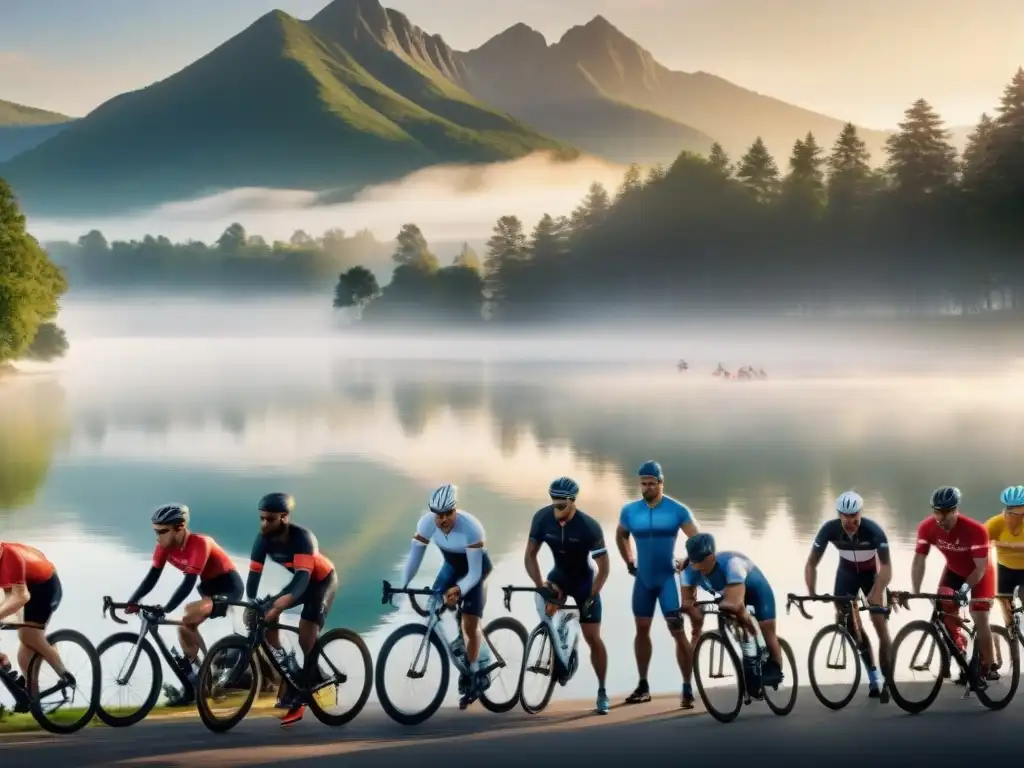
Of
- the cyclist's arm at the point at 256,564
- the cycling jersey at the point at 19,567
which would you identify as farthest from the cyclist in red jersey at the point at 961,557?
the cycling jersey at the point at 19,567

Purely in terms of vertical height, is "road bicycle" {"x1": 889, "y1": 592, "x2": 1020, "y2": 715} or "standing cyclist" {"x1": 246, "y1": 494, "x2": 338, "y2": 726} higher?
"standing cyclist" {"x1": 246, "y1": 494, "x2": 338, "y2": 726}

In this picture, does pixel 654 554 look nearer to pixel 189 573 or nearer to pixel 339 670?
pixel 339 670

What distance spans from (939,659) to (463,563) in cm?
395

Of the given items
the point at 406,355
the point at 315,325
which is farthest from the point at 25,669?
the point at 315,325

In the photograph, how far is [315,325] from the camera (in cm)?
14712

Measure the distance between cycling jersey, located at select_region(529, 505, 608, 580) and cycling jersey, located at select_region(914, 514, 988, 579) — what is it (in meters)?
2.83

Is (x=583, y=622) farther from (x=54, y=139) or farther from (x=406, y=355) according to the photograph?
(x=54, y=139)

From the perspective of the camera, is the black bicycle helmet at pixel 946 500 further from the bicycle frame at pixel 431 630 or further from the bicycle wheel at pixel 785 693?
the bicycle frame at pixel 431 630

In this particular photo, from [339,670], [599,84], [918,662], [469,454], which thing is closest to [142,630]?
[339,670]

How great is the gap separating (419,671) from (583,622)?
1648 millimetres

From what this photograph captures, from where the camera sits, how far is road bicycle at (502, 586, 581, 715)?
1217 cm

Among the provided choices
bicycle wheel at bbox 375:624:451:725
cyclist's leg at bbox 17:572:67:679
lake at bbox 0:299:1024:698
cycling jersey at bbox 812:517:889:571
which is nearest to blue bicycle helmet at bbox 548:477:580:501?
bicycle wheel at bbox 375:624:451:725

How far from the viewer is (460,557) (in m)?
12.0

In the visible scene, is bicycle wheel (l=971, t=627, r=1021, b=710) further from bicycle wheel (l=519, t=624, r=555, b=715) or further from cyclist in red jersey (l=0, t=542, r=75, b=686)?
cyclist in red jersey (l=0, t=542, r=75, b=686)
